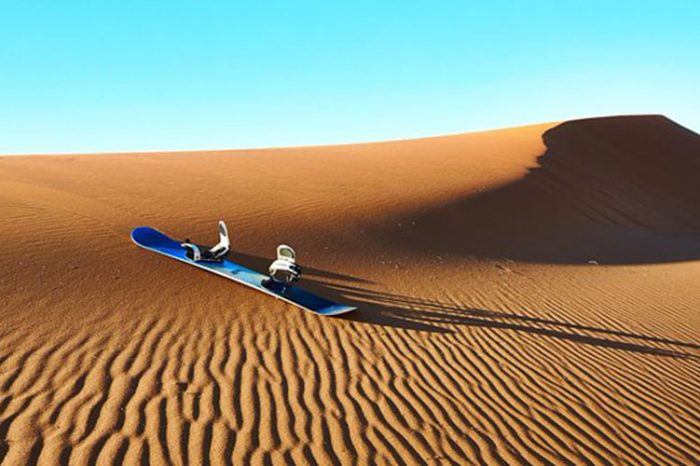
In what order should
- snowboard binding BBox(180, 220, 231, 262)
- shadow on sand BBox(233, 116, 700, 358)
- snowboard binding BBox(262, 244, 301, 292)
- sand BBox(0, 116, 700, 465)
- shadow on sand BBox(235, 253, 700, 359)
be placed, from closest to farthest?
sand BBox(0, 116, 700, 465)
snowboard binding BBox(262, 244, 301, 292)
shadow on sand BBox(235, 253, 700, 359)
shadow on sand BBox(233, 116, 700, 358)
snowboard binding BBox(180, 220, 231, 262)

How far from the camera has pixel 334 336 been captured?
711 cm

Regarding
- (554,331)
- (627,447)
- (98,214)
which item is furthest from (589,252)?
(98,214)

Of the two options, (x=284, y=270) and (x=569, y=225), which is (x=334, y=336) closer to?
(x=284, y=270)


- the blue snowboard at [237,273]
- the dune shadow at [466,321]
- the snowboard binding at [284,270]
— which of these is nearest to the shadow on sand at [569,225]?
the dune shadow at [466,321]

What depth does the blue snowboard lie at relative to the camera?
7920 millimetres

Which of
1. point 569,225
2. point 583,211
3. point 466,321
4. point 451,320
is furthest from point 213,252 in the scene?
point 583,211

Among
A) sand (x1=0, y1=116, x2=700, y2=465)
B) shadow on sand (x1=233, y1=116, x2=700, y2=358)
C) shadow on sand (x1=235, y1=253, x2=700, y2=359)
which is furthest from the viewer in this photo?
shadow on sand (x1=233, y1=116, x2=700, y2=358)

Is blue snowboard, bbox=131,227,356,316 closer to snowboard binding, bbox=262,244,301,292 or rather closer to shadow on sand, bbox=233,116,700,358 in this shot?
snowboard binding, bbox=262,244,301,292

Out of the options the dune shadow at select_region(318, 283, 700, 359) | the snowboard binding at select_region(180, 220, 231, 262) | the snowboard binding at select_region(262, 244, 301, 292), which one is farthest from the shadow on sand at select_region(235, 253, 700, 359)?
the snowboard binding at select_region(180, 220, 231, 262)

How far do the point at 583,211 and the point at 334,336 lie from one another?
1671 centimetres

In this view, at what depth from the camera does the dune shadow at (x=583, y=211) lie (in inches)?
579

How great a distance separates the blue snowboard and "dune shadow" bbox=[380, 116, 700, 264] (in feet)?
16.8

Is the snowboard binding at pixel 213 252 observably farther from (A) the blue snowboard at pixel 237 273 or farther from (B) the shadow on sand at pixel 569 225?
(B) the shadow on sand at pixel 569 225

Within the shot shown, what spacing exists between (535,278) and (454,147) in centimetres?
2102
